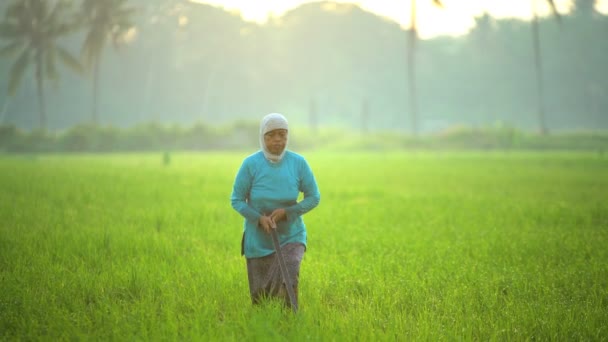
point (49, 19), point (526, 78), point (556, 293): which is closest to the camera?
point (556, 293)

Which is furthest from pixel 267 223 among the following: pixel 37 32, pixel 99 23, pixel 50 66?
pixel 99 23

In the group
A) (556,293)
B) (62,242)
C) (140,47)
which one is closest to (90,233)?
(62,242)

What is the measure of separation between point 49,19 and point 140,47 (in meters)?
32.5

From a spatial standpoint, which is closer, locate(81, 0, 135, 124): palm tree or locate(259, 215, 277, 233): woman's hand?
locate(259, 215, 277, 233): woman's hand

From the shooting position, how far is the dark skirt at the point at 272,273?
3238 millimetres

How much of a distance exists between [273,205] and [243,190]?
0.23 metres

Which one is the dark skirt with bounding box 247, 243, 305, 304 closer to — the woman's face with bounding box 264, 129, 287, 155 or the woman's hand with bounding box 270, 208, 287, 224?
the woman's hand with bounding box 270, 208, 287, 224

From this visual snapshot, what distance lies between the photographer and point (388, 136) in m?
41.1

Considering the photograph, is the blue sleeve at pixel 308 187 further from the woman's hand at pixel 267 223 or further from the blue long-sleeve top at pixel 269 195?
the woman's hand at pixel 267 223

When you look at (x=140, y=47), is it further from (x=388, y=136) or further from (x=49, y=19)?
(x=388, y=136)

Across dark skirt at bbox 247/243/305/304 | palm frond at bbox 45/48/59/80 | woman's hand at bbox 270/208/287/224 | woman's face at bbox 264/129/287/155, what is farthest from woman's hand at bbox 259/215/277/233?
palm frond at bbox 45/48/59/80

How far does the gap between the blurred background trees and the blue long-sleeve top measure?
5757cm

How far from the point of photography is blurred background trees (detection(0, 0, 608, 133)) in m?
64.6

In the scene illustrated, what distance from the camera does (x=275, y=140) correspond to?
3152 mm
